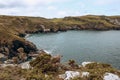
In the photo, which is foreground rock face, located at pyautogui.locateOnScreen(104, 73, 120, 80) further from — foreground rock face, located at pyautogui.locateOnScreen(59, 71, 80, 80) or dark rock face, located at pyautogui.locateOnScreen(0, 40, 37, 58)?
dark rock face, located at pyautogui.locateOnScreen(0, 40, 37, 58)

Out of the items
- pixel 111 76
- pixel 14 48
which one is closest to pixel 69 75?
pixel 111 76

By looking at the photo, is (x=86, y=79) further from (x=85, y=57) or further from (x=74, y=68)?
(x=85, y=57)

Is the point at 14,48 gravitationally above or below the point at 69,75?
below

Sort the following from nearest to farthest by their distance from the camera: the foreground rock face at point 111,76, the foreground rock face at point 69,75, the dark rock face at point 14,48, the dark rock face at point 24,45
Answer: the foreground rock face at point 111,76, the foreground rock face at point 69,75, the dark rock face at point 14,48, the dark rock face at point 24,45

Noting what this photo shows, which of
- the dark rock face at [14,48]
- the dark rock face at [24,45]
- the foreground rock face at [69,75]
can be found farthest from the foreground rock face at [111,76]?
the dark rock face at [24,45]

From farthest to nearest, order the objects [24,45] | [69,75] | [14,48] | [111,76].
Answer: [24,45], [14,48], [69,75], [111,76]

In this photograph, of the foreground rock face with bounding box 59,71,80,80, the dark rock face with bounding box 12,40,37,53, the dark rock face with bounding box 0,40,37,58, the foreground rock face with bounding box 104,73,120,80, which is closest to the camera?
the foreground rock face with bounding box 104,73,120,80

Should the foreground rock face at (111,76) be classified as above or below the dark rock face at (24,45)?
above

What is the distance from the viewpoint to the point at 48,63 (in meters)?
52.2

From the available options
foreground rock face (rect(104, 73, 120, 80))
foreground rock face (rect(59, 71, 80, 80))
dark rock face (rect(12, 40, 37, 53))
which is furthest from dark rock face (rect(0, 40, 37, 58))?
foreground rock face (rect(104, 73, 120, 80))

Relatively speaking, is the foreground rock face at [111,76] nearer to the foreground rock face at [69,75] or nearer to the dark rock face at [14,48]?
the foreground rock face at [69,75]

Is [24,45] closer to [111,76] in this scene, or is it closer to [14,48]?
[14,48]

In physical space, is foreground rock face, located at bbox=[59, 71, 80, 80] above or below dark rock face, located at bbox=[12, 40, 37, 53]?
above

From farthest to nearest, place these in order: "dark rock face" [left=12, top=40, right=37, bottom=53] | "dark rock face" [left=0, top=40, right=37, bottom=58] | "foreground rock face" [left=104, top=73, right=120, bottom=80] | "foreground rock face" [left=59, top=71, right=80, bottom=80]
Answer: "dark rock face" [left=12, top=40, right=37, bottom=53]
"dark rock face" [left=0, top=40, right=37, bottom=58]
"foreground rock face" [left=59, top=71, right=80, bottom=80]
"foreground rock face" [left=104, top=73, right=120, bottom=80]
